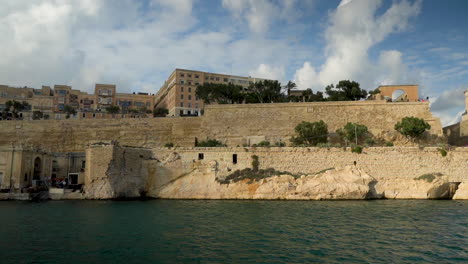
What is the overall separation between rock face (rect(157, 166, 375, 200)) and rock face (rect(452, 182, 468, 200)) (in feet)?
20.8

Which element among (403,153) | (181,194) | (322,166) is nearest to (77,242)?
(181,194)

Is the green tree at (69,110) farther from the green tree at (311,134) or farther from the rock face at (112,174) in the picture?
the green tree at (311,134)

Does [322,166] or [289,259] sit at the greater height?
[322,166]

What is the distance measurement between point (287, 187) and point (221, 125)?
17.8m

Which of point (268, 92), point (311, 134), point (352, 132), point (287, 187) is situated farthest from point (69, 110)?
point (287, 187)

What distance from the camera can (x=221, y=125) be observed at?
4325 centimetres

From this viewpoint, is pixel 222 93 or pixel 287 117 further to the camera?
pixel 222 93

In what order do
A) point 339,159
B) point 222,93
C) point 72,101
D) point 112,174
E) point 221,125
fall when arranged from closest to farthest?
point 112,174
point 339,159
point 221,125
point 222,93
point 72,101

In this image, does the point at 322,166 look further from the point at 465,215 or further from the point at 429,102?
the point at 429,102

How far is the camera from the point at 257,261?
10.9 m

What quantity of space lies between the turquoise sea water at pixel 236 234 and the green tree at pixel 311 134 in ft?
51.6

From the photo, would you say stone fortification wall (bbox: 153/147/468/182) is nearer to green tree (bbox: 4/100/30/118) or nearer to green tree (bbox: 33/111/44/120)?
green tree (bbox: 33/111/44/120)

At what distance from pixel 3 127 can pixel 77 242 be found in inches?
1672

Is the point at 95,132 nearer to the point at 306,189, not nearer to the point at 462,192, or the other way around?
the point at 306,189
